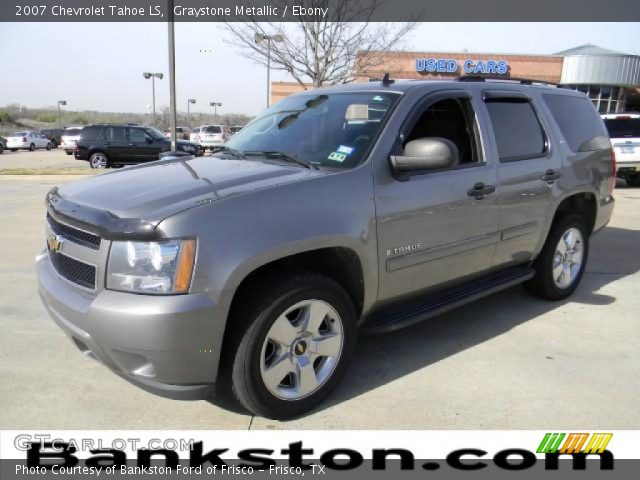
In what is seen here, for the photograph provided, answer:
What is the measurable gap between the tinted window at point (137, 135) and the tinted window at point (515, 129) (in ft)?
58.2

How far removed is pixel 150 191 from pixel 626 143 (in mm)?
14142

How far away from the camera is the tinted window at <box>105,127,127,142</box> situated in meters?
19.8

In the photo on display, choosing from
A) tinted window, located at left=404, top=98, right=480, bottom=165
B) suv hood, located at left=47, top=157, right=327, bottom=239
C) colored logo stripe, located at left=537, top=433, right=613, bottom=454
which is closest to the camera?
suv hood, located at left=47, top=157, right=327, bottom=239

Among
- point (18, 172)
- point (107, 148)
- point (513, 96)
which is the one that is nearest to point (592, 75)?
point (107, 148)

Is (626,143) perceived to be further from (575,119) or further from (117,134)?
(117,134)

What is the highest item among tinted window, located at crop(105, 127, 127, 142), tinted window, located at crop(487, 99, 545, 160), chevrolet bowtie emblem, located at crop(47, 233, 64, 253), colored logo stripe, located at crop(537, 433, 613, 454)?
tinted window, located at crop(487, 99, 545, 160)

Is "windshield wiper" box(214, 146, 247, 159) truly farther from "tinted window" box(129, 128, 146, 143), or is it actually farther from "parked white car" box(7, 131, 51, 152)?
"parked white car" box(7, 131, 51, 152)

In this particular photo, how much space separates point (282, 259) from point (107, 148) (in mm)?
18838

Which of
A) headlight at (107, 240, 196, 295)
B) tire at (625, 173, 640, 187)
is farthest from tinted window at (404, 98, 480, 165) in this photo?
tire at (625, 173, 640, 187)

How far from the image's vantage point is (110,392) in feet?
10.7

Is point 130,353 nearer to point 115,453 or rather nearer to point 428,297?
point 115,453

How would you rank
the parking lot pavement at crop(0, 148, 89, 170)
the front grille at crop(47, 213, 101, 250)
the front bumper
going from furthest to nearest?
1. the parking lot pavement at crop(0, 148, 89, 170)
2. the front grille at crop(47, 213, 101, 250)
3. the front bumper

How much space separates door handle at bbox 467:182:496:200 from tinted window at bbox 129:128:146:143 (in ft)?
59.6

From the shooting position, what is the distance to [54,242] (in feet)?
9.92
